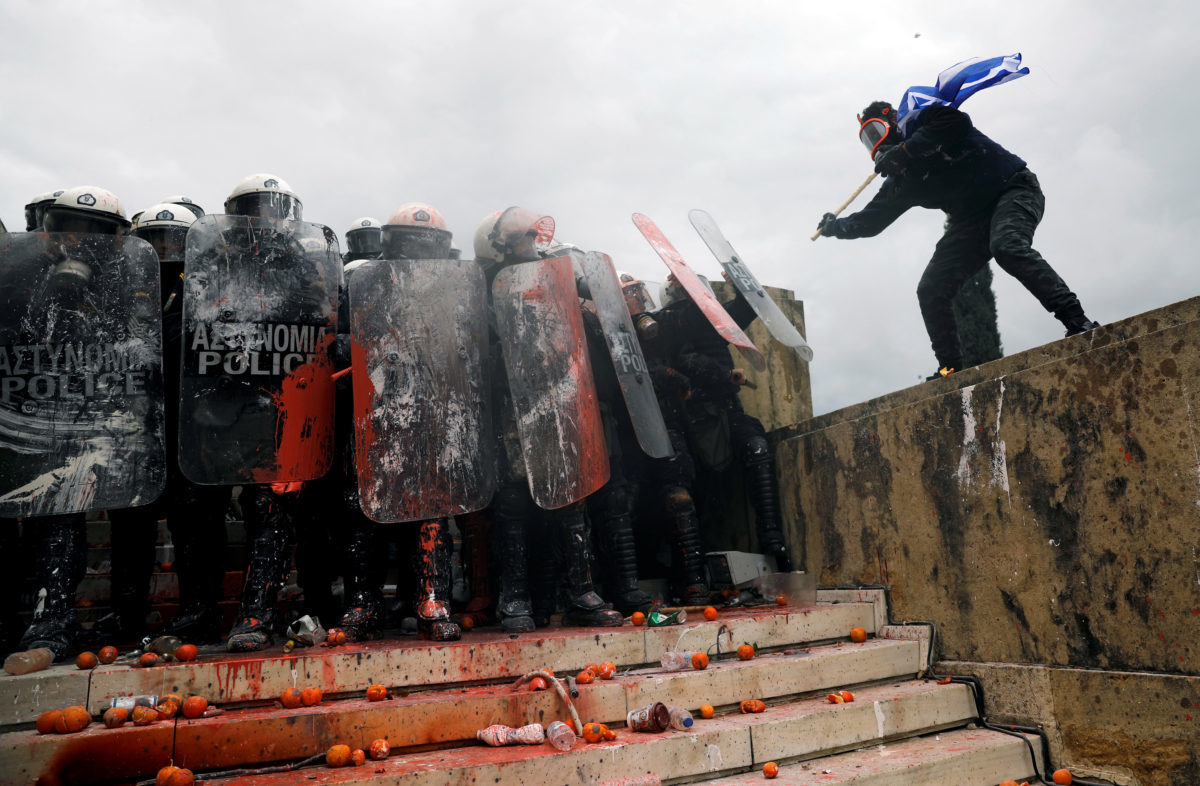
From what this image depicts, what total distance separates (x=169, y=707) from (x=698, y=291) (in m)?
3.80

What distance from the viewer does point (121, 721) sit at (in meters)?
2.42

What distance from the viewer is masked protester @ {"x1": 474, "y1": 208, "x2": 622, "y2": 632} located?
374cm

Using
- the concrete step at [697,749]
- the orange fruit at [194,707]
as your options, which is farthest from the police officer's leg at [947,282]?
the orange fruit at [194,707]

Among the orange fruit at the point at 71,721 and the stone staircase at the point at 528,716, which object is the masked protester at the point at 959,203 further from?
the orange fruit at the point at 71,721

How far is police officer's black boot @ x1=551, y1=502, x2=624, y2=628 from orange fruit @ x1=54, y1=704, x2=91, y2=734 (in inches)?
81.9

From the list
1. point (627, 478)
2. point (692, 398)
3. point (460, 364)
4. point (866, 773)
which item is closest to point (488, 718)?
point (866, 773)

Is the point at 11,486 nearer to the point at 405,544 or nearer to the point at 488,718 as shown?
the point at 405,544

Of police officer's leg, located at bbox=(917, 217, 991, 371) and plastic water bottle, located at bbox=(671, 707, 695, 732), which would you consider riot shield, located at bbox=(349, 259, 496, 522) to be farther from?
police officer's leg, located at bbox=(917, 217, 991, 371)

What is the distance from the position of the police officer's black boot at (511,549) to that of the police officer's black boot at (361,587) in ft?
2.04

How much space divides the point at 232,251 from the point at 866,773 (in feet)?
11.8

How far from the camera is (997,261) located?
154 inches

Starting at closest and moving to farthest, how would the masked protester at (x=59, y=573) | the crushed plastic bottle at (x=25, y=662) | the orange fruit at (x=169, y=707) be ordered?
the orange fruit at (x=169, y=707) → the crushed plastic bottle at (x=25, y=662) → the masked protester at (x=59, y=573)

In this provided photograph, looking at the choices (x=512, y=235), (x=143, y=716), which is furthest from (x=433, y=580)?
(x=512, y=235)

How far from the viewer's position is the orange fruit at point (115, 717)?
2.39m
